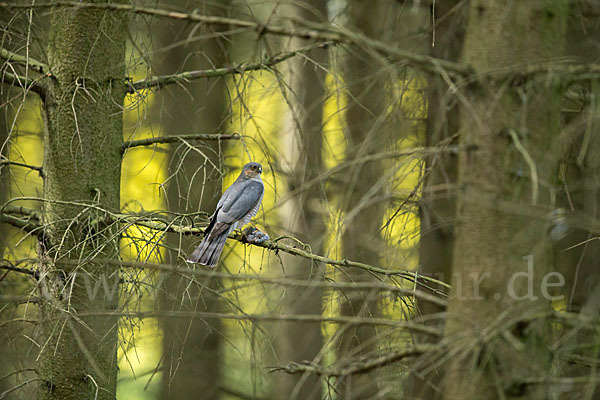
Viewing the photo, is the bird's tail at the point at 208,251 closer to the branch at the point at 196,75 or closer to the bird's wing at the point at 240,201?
the bird's wing at the point at 240,201

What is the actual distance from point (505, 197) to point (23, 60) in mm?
3065

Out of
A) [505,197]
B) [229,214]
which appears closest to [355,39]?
[505,197]

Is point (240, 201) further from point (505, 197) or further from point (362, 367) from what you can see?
point (505, 197)

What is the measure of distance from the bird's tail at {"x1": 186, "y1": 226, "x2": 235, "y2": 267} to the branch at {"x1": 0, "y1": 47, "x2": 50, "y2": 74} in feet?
4.71

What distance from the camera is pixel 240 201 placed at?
530cm

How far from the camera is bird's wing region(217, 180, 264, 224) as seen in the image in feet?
15.9

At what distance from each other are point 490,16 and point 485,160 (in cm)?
48

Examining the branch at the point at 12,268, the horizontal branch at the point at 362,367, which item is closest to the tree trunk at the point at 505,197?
the horizontal branch at the point at 362,367

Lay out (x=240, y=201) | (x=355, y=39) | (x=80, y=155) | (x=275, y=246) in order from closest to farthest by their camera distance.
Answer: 1. (x=355, y=39)
2. (x=275, y=246)
3. (x=80, y=155)
4. (x=240, y=201)

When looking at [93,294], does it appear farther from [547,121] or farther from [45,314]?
Answer: [547,121]

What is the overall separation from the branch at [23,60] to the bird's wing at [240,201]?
1443 millimetres

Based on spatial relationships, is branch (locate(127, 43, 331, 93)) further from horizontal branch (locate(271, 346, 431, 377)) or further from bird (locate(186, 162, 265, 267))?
horizontal branch (locate(271, 346, 431, 377))

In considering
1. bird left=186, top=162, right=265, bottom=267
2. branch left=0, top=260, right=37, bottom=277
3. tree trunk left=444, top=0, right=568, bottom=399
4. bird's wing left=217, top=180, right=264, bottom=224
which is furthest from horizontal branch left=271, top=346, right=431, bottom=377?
bird's wing left=217, top=180, right=264, bottom=224

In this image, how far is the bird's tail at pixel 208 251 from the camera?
4.40m
